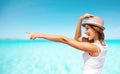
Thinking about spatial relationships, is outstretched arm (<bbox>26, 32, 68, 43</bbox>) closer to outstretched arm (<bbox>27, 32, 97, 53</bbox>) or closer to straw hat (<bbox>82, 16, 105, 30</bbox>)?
outstretched arm (<bbox>27, 32, 97, 53</bbox>)

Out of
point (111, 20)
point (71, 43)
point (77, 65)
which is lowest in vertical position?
point (77, 65)

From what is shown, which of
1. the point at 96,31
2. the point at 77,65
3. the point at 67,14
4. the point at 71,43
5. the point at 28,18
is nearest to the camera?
the point at 71,43

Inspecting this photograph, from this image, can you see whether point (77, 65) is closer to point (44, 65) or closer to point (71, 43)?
point (44, 65)

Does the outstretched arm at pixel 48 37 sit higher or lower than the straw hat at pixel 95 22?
lower

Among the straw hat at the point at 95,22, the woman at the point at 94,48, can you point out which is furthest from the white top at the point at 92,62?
the straw hat at the point at 95,22

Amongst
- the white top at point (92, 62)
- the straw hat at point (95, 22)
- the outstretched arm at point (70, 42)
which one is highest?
the straw hat at point (95, 22)

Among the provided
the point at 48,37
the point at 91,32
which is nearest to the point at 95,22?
the point at 91,32

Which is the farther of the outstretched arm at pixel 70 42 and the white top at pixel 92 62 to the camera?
the white top at pixel 92 62

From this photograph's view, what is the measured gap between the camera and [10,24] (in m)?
10.5

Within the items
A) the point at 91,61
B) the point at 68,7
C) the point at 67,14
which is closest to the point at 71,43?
the point at 91,61

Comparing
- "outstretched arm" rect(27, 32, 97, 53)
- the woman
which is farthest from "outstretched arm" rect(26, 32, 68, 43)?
the woman

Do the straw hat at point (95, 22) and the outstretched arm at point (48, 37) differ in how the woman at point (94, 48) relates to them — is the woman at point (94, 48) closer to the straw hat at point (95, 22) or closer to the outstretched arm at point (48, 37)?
the straw hat at point (95, 22)

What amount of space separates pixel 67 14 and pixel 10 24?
1.84m

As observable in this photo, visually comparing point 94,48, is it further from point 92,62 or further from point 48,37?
point 48,37
